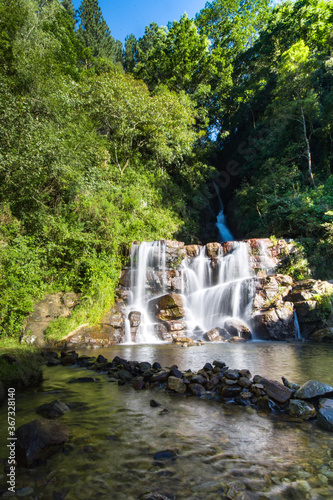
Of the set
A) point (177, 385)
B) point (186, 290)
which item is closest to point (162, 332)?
point (186, 290)

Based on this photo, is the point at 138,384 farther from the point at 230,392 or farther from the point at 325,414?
the point at 325,414

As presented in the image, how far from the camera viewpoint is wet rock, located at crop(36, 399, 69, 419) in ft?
12.0

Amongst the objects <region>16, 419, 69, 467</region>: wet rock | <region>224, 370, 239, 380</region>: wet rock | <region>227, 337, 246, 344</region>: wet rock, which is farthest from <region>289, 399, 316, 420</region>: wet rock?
<region>227, 337, 246, 344</region>: wet rock

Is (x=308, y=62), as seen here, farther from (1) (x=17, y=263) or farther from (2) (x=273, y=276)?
(1) (x=17, y=263)

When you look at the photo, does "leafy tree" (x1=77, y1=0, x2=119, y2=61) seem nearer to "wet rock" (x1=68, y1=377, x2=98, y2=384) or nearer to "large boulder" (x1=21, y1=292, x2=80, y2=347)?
"large boulder" (x1=21, y1=292, x2=80, y2=347)

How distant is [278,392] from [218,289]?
350 inches

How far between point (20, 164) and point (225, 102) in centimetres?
2697

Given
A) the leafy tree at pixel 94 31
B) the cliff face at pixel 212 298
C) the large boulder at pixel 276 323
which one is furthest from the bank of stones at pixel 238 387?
the leafy tree at pixel 94 31

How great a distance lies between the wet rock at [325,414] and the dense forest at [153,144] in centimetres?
874

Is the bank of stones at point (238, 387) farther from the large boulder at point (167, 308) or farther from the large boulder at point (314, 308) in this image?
the large boulder at point (314, 308)

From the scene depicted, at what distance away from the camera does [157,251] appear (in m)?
14.4

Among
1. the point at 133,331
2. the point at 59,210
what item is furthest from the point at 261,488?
the point at 59,210

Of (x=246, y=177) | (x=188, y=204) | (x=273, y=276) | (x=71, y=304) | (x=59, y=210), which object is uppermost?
(x=246, y=177)

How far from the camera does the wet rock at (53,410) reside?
3660 mm
